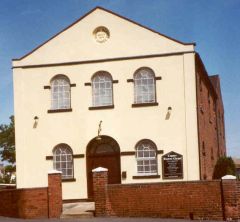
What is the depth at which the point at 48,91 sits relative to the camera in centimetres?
2244

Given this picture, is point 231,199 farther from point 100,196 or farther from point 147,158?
point 147,158

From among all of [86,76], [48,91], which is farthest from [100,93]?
[48,91]

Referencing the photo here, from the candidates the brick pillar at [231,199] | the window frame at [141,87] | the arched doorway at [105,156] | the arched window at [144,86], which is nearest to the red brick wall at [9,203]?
the arched doorway at [105,156]

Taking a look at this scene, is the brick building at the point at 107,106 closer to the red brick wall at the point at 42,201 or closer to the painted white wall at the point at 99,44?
the painted white wall at the point at 99,44

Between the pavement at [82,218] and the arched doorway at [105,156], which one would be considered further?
the arched doorway at [105,156]

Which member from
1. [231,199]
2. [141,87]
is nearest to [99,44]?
[141,87]

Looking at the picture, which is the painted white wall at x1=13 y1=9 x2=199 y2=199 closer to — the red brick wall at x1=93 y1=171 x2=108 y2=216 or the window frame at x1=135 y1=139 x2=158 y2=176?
the window frame at x1=135 y1=139 x2=158 y2=176

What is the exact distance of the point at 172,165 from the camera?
2097 centimetres

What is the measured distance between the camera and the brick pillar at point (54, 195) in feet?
57.6

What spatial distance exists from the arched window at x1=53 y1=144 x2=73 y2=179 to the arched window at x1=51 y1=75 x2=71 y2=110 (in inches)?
76.8

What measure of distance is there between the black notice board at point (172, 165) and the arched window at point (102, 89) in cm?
370

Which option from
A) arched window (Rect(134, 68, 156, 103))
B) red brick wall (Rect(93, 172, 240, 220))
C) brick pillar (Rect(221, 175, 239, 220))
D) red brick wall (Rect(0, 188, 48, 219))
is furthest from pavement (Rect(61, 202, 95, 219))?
arched window (Rect(134, 68, 156, 103))

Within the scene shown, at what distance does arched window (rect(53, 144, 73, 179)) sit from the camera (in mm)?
A: 21891

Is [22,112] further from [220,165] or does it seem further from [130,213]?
[220,165]
